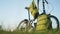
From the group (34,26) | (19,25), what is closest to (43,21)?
(34,26)

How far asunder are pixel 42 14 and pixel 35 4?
1.10m

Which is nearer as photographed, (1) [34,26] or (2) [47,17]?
(2) [47,17]

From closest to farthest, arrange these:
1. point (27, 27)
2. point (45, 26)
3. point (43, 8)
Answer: point (45, 26)
point (43, 8)
point (27, 27)

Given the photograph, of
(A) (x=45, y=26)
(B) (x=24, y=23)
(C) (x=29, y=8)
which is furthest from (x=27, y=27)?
(A) (x=45, y=26)

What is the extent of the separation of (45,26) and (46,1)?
5.35 feet

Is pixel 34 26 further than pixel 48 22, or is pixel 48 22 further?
pixel 34 26

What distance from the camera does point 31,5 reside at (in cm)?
1129

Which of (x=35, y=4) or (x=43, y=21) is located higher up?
(x=35, y=4)

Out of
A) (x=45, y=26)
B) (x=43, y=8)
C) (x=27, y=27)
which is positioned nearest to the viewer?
(x=45, y=26)

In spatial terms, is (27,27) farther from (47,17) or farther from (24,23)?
(47,17)

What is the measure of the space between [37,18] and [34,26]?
2.22 ft

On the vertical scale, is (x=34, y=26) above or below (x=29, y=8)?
below

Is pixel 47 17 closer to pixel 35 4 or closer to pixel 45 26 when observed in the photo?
pixel 45 26

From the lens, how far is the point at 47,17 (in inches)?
401
